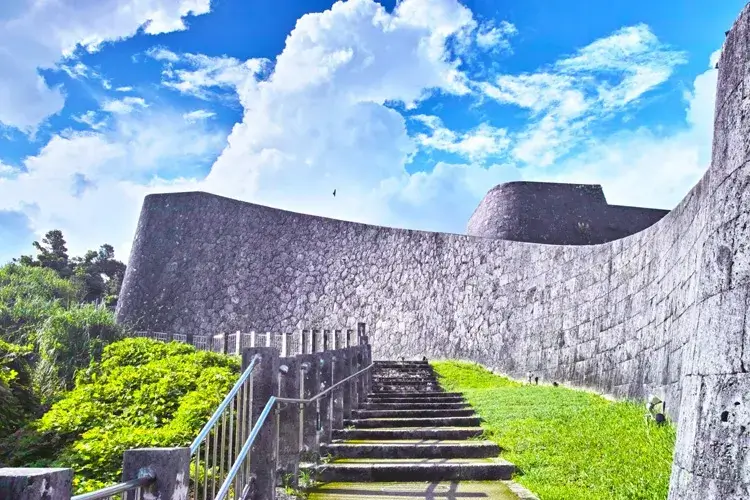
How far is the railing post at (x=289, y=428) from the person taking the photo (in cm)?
546

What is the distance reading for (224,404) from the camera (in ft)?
12.6

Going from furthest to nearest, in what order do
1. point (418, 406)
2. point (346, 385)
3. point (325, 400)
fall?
1. point (418, 406)
2. point (346, 385)
3. point (325, 400)

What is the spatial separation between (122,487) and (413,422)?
631cm

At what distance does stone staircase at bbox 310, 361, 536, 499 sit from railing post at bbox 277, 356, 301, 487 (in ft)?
1.04

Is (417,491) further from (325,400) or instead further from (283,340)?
(283,340)

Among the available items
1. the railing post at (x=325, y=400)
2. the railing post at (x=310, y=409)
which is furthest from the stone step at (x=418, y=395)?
the railing post at (x=310, y=409)

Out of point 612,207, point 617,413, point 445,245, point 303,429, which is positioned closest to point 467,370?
point 445,245

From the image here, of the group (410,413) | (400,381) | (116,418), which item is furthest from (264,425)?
(400,381)

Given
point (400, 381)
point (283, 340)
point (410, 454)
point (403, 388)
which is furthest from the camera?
point (400, 381)

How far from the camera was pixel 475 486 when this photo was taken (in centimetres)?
573

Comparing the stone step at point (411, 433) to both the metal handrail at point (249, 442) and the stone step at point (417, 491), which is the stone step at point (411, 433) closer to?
the stone step at point (417, 491)

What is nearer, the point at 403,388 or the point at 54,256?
the point at 403,388

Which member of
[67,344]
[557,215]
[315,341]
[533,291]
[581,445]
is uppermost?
[557,215]

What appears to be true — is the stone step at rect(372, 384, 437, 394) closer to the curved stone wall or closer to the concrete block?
the concrete block
